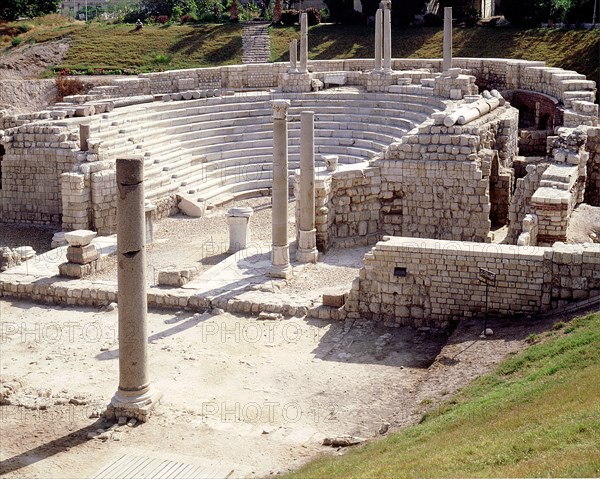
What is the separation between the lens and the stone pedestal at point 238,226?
23.9 m

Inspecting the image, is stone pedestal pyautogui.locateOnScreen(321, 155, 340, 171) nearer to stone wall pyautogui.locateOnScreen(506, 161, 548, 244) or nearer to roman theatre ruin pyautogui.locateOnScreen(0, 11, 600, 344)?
roman theatre ruin pyautogui.locateOnScreen(0, 11, 600, 344)

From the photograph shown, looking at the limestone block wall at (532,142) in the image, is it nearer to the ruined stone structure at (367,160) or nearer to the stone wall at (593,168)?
the ruined stone structure at (367,160)

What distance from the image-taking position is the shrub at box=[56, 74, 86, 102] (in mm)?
46000

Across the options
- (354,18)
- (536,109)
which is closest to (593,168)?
(536,109)

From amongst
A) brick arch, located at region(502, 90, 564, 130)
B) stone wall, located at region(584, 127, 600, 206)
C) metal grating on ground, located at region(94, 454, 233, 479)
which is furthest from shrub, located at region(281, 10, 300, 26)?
metal grating on ground, located at region(94, 454, 233, 479)

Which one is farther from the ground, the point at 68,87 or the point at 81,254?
the point at 68,87

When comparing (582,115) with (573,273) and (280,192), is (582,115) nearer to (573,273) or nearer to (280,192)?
(280,192)

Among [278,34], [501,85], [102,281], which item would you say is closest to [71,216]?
[102,281]

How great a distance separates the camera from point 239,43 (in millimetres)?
52938

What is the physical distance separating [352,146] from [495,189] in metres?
5.93

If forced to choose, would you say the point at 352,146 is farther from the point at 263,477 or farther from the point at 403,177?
the point at 263,477

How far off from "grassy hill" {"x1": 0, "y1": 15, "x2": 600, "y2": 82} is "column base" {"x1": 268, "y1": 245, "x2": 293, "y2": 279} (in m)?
26.8

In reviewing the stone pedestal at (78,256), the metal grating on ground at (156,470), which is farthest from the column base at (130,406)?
the stone pedestal at (78,256)

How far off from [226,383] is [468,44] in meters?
35.5
